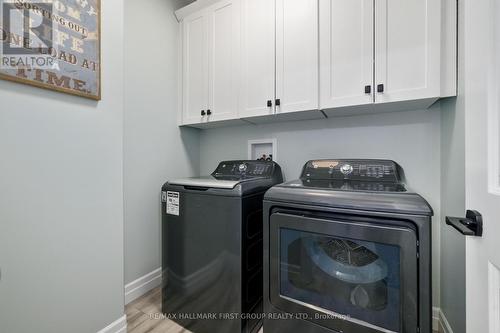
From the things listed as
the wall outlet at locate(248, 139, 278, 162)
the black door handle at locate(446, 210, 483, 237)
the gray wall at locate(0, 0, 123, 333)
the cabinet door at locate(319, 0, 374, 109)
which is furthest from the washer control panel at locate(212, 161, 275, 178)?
the black door handle at locate(446, 210, 483, 237)

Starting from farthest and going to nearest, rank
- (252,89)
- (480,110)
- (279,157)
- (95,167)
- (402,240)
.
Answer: (279,157)
(252,89)
(95,167)
(402,240)
(480,110)

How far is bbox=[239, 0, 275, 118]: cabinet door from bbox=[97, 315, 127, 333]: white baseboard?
61.4 inches

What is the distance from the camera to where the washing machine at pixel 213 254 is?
1.21 m

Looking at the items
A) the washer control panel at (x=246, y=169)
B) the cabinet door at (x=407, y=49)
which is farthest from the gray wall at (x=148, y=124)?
the cabinet door at (x=407, y=49)

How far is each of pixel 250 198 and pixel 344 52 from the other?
108 cm

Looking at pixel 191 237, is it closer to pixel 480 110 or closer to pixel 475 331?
pixel 475 331

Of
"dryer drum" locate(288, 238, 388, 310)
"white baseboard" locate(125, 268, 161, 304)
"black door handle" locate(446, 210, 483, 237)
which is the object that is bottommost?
"white baseboard" locate(125, 268, 161, 304)

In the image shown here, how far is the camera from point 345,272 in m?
0.99

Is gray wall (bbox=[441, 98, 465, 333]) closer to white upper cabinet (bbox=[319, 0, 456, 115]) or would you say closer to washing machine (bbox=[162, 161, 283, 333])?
white upper cabinet (bbox=[319, 0, 456, 115])

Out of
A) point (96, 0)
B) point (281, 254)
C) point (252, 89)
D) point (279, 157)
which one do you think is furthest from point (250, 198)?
point (96, 0)

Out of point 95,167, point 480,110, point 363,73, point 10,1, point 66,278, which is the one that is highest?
point 10,1

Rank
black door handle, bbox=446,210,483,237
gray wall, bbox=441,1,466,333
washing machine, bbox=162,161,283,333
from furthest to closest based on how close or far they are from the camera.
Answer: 1. washing machine, bbox=162,161,283,333
2. gray wall, bbox=441,1,466,333
3. black door handle, bbox=446,210,483,237

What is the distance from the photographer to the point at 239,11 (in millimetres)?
1673

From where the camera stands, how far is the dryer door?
85 cm
